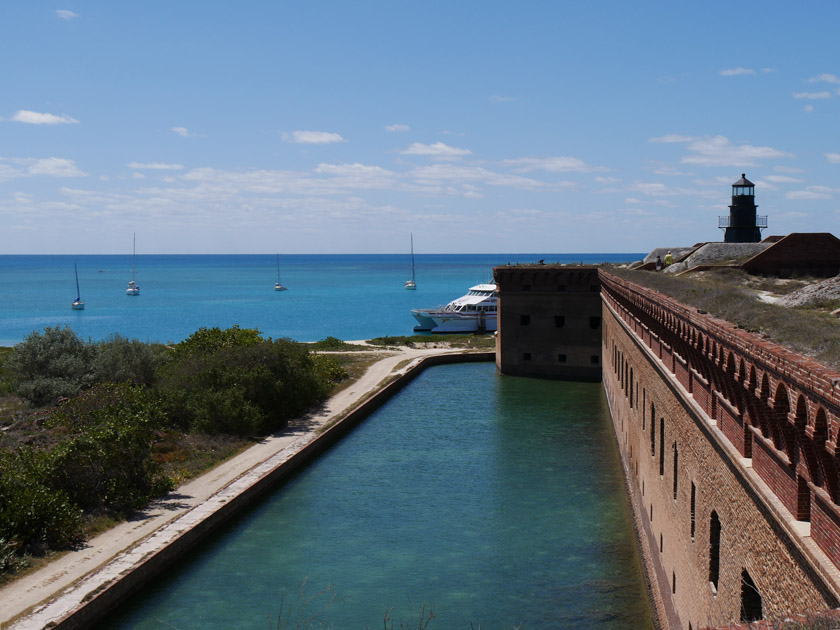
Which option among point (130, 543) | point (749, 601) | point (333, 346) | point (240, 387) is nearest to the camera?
point (749, 601)

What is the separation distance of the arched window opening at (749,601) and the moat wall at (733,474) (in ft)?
0.05

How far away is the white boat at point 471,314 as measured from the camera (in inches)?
2963

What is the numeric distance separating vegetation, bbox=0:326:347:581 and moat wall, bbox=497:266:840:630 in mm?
13717

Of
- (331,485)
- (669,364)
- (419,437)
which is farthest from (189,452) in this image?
(669,364)

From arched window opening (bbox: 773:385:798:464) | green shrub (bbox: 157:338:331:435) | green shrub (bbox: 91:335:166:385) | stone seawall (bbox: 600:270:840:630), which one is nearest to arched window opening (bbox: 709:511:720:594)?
stone seawall (bbox: 600:270:840:630)

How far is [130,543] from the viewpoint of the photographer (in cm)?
1878

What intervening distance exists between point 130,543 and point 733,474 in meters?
14.7

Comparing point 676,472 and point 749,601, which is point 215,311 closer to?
point 676,472

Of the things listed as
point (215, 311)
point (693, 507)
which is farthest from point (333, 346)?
point (215, 311)

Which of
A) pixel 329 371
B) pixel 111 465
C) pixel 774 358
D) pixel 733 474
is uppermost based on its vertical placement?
pixel 774 358

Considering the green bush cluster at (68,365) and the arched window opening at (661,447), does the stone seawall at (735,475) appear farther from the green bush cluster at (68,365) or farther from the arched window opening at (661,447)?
the green bush cluster at (68,365)

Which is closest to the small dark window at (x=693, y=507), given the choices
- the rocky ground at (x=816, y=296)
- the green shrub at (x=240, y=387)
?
the rocky ground at (x=816, y=296)

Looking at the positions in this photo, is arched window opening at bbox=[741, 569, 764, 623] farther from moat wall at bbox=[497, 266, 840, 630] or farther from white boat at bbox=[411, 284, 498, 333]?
white boat at bbox=[411, 284, 498, 333]

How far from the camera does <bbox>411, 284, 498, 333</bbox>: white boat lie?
75250 millimetres
